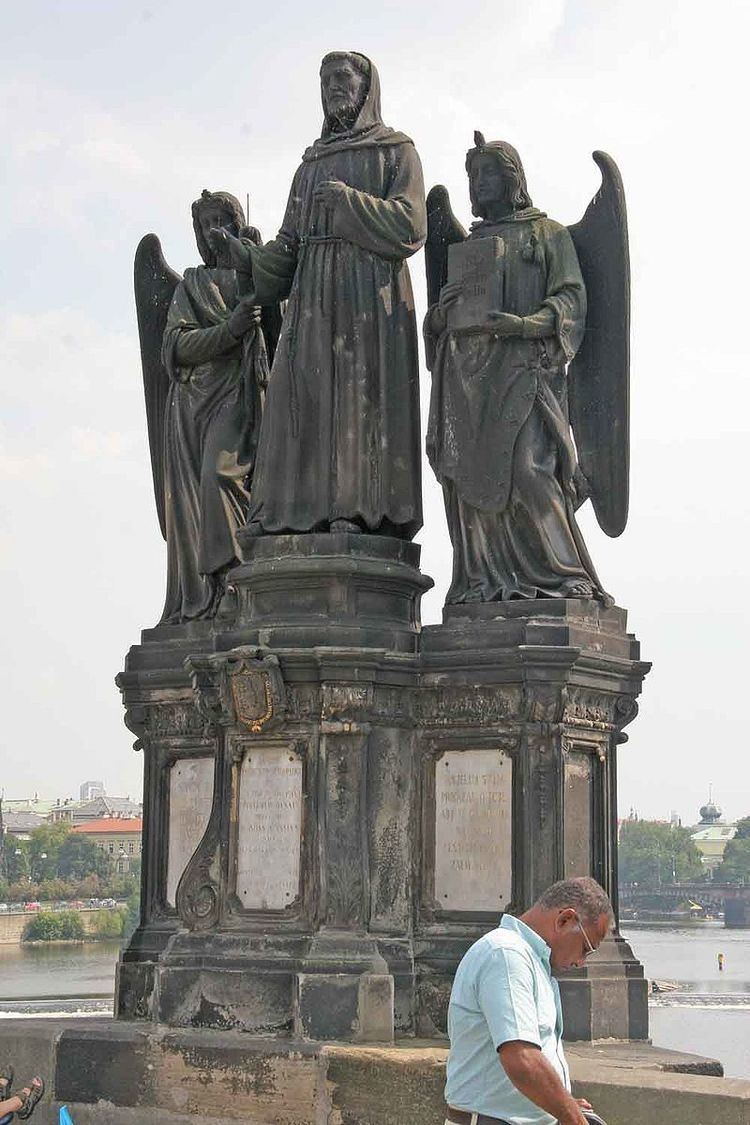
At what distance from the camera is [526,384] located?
11.1 meters

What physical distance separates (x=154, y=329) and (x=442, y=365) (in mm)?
2841

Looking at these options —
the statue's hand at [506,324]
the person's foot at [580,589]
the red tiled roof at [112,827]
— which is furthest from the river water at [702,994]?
the red tiled roof at [112,827]

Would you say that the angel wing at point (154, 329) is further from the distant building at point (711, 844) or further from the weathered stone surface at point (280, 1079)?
the distant building at point (711, 844)

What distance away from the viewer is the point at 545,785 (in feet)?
34.3

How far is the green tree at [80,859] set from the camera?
474ft

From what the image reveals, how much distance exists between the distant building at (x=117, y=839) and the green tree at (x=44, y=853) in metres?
3.17

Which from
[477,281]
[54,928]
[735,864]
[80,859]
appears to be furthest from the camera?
[735,864]

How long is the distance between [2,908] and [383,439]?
4338 inches

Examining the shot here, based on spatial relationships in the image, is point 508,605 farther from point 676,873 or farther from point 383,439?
point 676,873

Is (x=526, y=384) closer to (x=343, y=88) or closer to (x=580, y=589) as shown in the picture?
(x=580, y=589)

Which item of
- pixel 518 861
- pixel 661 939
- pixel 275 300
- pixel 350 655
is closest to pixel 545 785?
pixel 518 861

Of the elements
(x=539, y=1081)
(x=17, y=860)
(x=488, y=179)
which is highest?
(x=488, y=179)

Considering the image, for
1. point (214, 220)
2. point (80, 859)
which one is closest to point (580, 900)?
point (214, 220)

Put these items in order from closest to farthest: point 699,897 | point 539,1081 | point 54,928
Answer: point 539,1081, point 54,928, point 699,897
